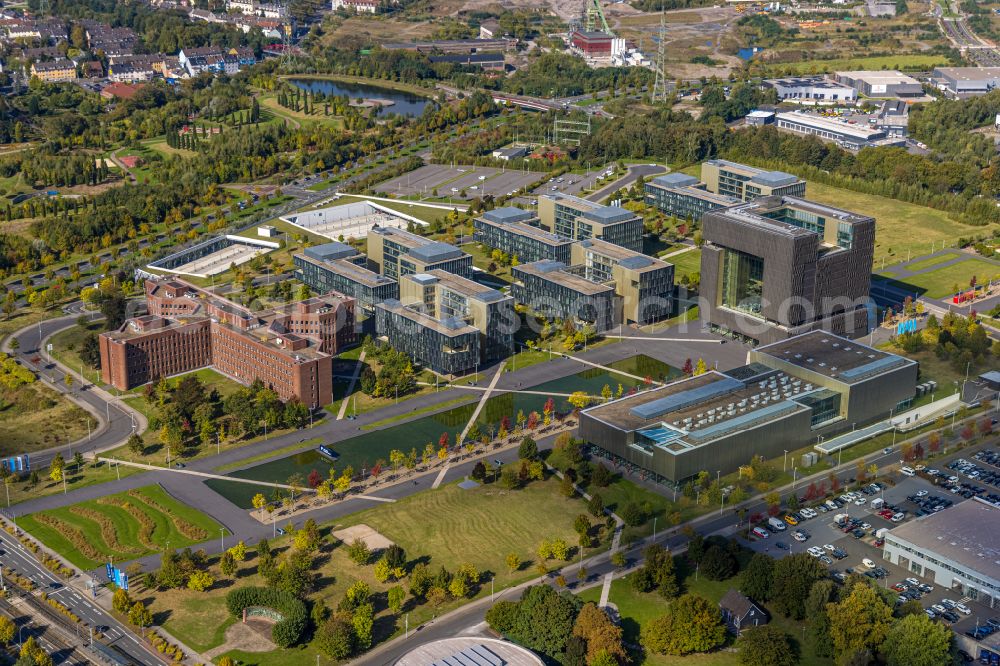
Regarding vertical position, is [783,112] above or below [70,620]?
above

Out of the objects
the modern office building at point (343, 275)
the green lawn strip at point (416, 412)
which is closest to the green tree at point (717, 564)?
the green lawn strip at point (416, 412)

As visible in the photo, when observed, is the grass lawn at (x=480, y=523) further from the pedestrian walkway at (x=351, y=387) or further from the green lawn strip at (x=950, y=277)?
the green lawn strip at (x=950, y=277)

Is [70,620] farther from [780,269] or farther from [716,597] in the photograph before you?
[780,269]

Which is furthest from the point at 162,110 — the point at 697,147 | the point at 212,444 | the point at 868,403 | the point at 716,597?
the point at 716,597

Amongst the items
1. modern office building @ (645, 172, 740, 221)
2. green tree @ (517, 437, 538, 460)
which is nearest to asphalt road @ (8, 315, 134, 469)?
green tree @ (517, 437, 538, 460)

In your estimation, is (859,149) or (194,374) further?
(859,149)

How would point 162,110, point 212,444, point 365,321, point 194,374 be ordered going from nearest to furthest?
point 212,444 < point 194,374 < point 365,321 < point 162,110
